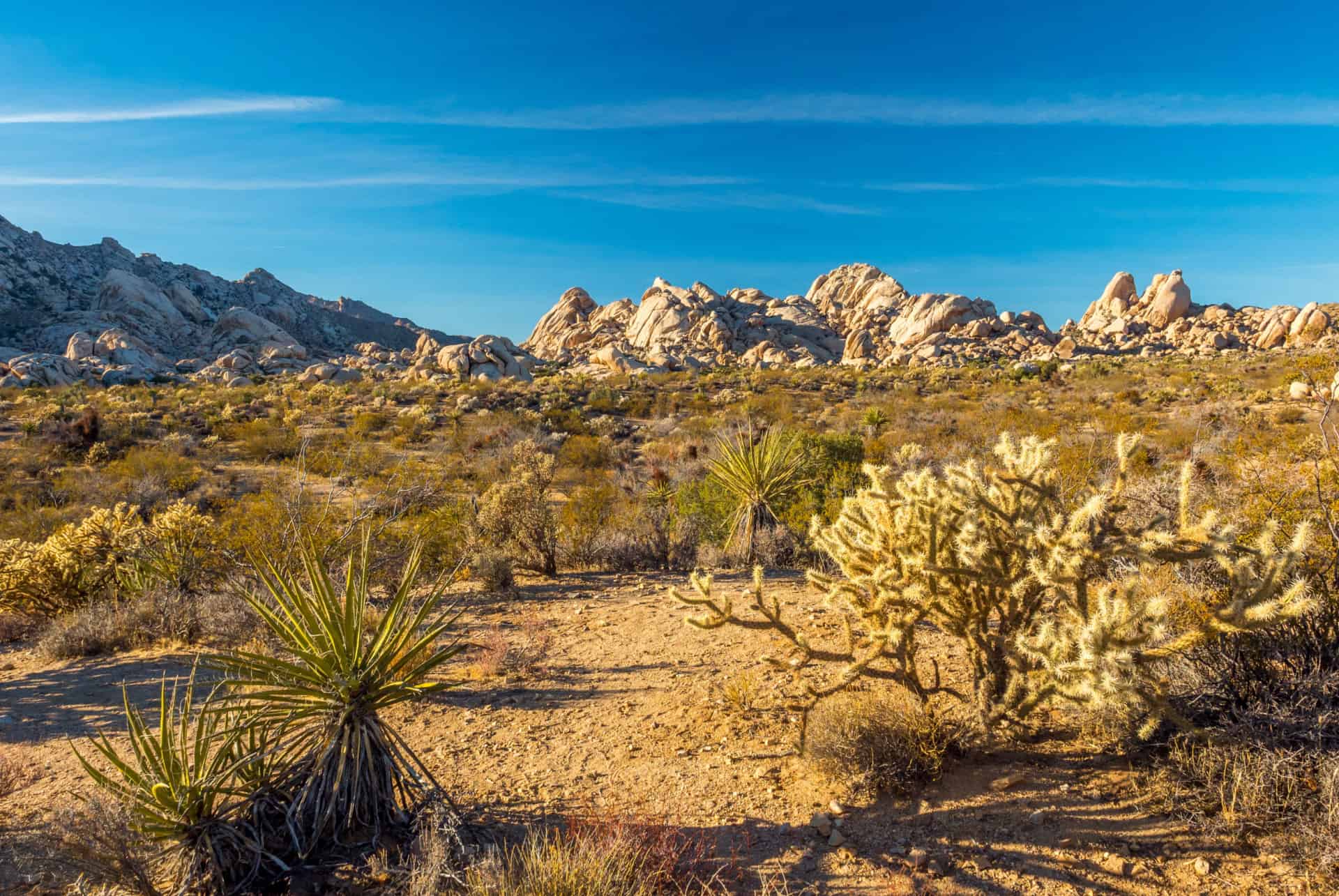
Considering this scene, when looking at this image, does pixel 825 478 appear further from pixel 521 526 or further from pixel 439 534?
pixel 439 534

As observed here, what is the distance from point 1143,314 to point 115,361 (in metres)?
87.3

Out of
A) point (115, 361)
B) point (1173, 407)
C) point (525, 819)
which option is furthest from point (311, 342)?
point (525, 819)

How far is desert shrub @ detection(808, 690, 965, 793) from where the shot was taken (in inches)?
156

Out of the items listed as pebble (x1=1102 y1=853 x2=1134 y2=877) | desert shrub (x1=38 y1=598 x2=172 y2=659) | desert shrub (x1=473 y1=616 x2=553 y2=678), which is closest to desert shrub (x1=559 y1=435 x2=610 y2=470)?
desert shrub (x1=473 y1=616 x2=553 y2=678)

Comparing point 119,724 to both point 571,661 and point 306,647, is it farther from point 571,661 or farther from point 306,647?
point 571,661

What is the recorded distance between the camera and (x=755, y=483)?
9.20 m

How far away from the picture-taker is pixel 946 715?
459 cm

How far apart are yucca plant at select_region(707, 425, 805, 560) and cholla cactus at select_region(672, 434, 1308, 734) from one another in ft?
14.8

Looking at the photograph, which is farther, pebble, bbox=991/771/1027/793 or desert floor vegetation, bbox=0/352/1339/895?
pebble, bbox=991/771/1027/793

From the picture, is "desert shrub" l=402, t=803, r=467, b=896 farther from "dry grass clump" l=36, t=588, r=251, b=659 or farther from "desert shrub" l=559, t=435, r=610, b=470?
"desert shrub" l=559, t=435, r=610, b=470

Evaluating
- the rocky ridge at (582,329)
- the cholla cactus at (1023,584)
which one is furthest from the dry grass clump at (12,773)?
the rocky ridge at (582,329)

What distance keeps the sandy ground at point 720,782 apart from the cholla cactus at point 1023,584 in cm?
56

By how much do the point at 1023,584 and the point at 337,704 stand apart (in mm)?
3623

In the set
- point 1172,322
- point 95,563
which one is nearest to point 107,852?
point 95,563
